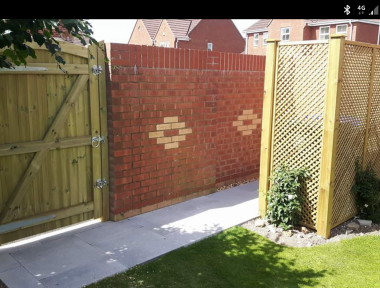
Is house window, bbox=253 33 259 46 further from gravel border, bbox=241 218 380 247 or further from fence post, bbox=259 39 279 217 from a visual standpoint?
gravel border, bbox=241 218 380 247

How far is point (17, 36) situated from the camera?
2.55m

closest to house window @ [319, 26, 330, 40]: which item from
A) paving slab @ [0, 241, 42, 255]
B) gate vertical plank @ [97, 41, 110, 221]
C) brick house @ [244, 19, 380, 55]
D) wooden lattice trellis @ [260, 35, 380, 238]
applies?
brick house @ [244, 19, 380, 55]

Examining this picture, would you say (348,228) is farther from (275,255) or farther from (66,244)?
(66,244)

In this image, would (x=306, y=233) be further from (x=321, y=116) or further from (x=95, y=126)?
(x=95, y=126)

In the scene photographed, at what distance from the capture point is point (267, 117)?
215 inches

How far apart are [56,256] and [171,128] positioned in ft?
8.70

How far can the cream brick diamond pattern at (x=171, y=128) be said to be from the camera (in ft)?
19.3

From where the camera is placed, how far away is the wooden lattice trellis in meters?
4.80

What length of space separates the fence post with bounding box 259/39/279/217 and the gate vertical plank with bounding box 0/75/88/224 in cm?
260

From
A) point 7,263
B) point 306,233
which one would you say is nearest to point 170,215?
point 306,233
